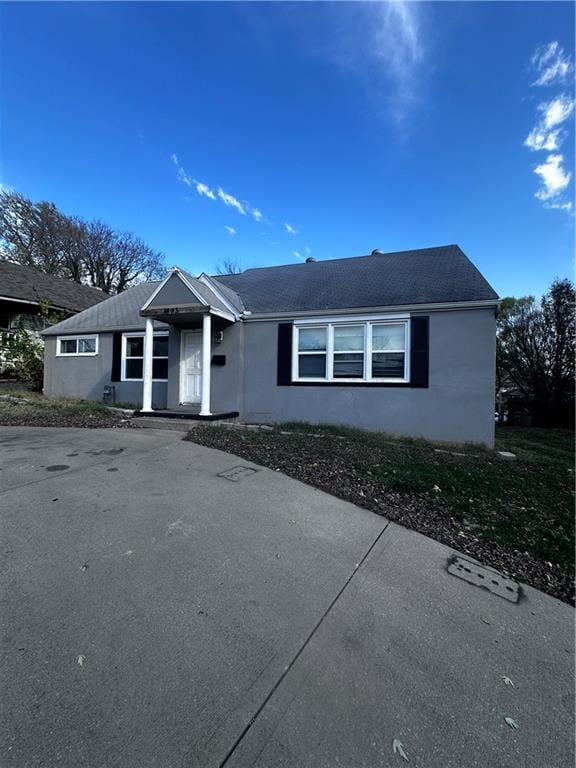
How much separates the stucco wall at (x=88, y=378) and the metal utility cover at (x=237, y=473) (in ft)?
21.2

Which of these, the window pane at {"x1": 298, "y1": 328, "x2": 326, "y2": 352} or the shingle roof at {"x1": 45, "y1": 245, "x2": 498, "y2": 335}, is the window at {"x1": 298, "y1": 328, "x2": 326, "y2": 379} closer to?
the window pane at {"x1": 298, "y1": 328, "x2": 326, "y2": 352}

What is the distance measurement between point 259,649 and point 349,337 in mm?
7790

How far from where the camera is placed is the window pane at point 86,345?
1224 centimetres

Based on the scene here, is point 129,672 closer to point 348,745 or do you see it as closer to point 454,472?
point 348,745

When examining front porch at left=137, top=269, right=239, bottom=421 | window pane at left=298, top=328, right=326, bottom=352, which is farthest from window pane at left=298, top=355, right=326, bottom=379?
front porch at left=137, top=269, right=239, bottom=421

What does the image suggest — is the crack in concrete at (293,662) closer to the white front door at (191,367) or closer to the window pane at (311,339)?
the window pane at (311,339)

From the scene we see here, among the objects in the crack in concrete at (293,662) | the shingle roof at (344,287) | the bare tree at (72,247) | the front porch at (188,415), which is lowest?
the crack in concrete at (293,662)

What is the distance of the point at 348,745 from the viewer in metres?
1.47

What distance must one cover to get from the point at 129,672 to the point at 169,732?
0.41 meters

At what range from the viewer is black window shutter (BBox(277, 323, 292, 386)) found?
941 cm

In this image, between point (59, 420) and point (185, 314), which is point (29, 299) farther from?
point (185, 314)

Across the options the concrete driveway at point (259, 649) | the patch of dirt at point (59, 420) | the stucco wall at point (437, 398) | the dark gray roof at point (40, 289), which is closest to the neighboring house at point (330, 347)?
the stucco wall at point (437, 398)

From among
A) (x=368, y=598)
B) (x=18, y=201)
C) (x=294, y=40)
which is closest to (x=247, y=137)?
(x=294, y=40)

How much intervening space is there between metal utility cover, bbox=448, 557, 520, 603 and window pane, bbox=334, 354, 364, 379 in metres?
6.04
